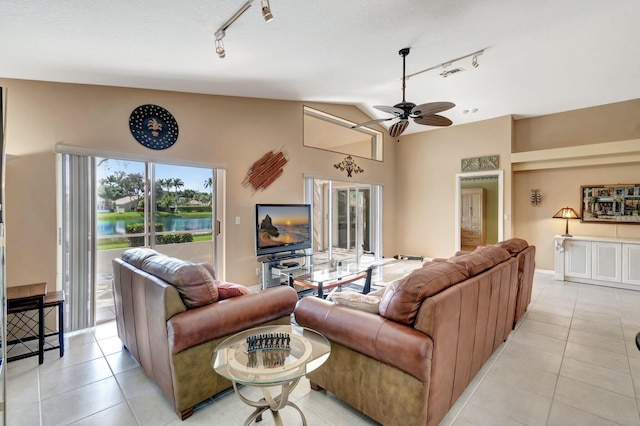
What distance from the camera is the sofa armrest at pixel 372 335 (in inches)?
56.8

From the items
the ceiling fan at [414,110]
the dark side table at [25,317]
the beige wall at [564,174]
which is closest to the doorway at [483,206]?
the beige wall at [564,174]

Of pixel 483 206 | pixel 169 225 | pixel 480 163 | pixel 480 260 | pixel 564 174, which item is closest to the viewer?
pixel 480 260

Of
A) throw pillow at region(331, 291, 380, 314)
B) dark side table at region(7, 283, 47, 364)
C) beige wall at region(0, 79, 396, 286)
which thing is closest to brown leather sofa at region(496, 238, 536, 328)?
throw pillow at region(331, 291, 380, 314)

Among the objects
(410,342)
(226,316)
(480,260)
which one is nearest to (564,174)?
(480,260)

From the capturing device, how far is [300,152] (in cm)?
518

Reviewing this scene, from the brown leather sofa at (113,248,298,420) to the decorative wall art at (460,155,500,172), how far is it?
219 inches

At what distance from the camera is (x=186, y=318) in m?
1.74

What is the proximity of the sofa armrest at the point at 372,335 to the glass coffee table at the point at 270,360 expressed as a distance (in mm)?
125

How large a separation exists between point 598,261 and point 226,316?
6206 millimetres

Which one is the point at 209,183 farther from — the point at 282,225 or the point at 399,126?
the point at 399,126

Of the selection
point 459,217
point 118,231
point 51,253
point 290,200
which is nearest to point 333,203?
point 290,200

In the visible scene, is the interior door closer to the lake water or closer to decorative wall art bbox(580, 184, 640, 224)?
decorative wall art bbox(580, 184, 640, 224)

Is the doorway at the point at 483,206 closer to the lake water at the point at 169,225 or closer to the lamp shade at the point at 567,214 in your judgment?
the lamp shade at the point at 567,214

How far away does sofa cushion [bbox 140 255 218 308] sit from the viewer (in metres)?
1.84
